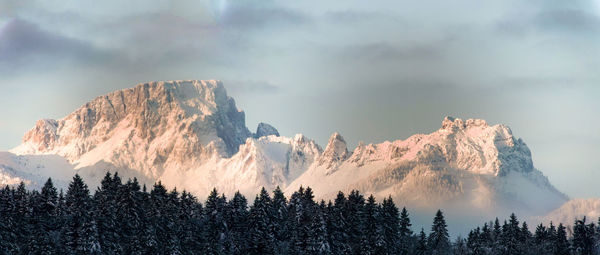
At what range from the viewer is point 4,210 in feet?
649

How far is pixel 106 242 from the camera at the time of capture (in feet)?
656

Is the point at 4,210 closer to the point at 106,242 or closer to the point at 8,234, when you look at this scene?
the point at 8,234

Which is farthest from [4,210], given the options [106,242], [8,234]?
[106,242]

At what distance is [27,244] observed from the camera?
642 feet

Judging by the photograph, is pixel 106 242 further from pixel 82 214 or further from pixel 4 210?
pixel 4 210

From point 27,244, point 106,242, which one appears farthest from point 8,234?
point 106,242

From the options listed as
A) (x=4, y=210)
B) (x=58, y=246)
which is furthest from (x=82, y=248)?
(x=4, y=210)

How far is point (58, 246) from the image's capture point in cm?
19625

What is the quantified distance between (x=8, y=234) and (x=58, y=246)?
9757 mm

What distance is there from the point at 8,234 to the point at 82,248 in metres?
14.5

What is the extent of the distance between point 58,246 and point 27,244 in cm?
594

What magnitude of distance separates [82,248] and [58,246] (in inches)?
235

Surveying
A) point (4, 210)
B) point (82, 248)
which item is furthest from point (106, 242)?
point (4, 210)

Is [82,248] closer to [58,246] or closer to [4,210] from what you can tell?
[58,246]
